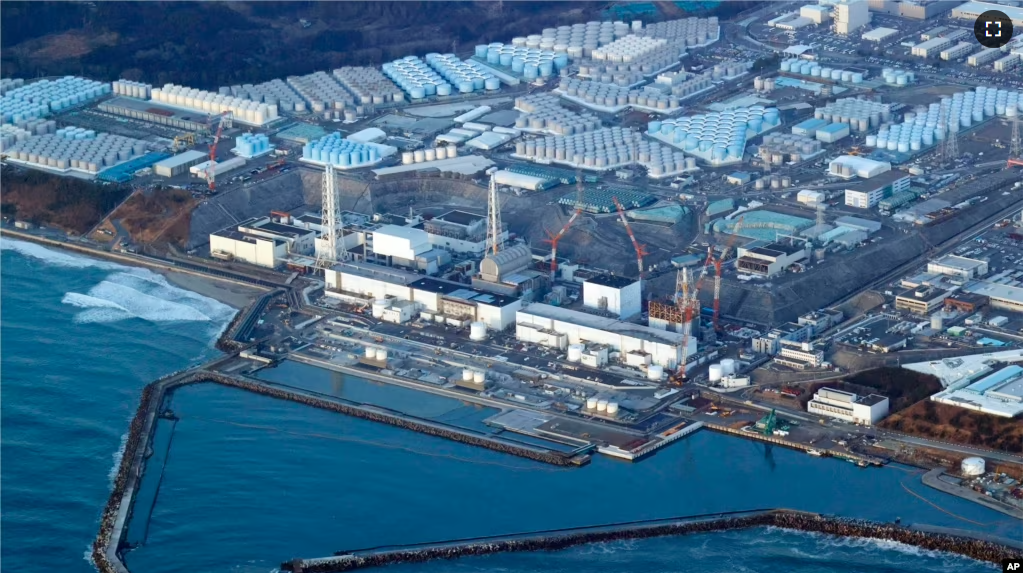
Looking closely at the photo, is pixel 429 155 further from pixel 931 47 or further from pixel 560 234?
pixel 931 47

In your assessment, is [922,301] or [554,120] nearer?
[922,301]

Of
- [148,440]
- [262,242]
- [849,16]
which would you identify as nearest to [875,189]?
[262,242]

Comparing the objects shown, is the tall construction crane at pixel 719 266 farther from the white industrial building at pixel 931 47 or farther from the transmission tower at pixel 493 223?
the white industrial building at pixel 931 47

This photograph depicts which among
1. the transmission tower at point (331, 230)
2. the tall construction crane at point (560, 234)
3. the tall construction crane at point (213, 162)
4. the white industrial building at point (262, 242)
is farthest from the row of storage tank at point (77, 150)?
the tall construction crane at point (560, 234)

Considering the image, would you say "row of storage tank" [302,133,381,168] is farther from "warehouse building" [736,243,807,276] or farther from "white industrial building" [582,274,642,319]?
"warehouse building" [736,243,807,276]

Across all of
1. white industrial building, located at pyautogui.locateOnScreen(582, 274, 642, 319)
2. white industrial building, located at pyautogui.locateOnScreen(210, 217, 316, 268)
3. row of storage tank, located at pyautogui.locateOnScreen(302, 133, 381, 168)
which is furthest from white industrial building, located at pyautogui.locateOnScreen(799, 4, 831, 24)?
white industrial building, located at pyautogui.locateOnScreen(582, 274, 642, 319)

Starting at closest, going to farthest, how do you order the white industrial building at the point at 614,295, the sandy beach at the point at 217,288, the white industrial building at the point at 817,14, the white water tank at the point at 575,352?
the white water tank at the point at 575,352 → the white industrial building at the point at 614,295 → the sandy beach at the point at 217,288 → the white industrial building at the point at 817,14

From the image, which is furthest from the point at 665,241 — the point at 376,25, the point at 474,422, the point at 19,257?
the point at 376,25
